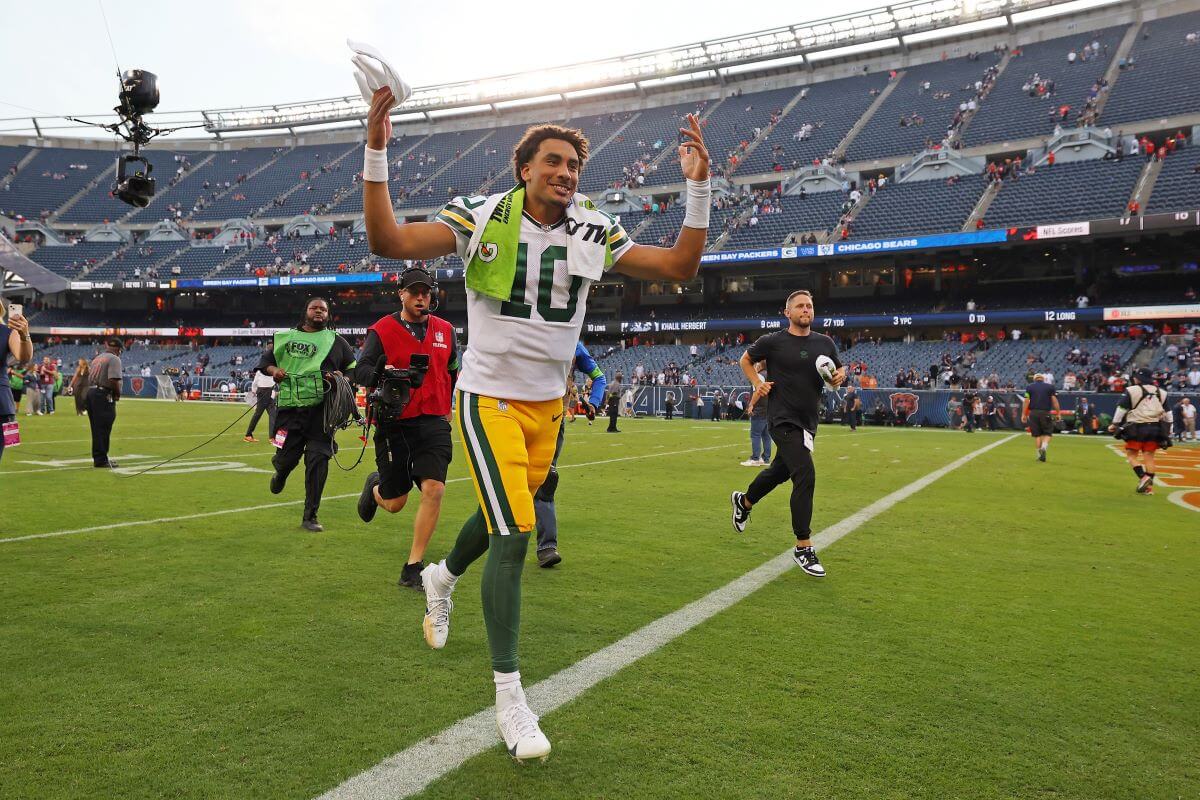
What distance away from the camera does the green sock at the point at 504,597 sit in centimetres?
283

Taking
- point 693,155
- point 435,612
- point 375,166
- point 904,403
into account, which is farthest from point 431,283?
point 904,403

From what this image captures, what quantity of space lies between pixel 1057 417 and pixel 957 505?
66.4 feet

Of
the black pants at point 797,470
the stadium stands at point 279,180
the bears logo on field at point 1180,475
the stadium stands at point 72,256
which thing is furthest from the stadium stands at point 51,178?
the bears logo on field at point 1180,475

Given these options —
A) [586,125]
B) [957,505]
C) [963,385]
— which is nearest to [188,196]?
[586,125]

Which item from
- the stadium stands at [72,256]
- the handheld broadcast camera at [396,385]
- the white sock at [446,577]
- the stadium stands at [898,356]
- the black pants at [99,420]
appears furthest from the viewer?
the stadium stands at [72,256]

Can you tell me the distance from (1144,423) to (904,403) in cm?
1892

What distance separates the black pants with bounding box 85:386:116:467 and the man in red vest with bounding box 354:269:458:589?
7269 mm

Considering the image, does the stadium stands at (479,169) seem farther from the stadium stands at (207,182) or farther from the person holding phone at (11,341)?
the person holding phone at (11,341)

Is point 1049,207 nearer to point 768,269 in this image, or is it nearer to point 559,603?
point 768,269

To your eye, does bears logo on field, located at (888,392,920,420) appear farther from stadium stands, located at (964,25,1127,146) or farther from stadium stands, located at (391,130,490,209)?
stadium stands, located at (391,130,490,209)

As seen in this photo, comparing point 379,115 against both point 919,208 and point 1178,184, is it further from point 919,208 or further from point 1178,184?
point 919,208

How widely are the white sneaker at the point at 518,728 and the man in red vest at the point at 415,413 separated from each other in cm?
244

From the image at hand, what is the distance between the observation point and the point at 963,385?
102ft

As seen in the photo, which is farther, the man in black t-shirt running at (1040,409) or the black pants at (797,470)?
the man in black t-shirt running at (1040,409)
